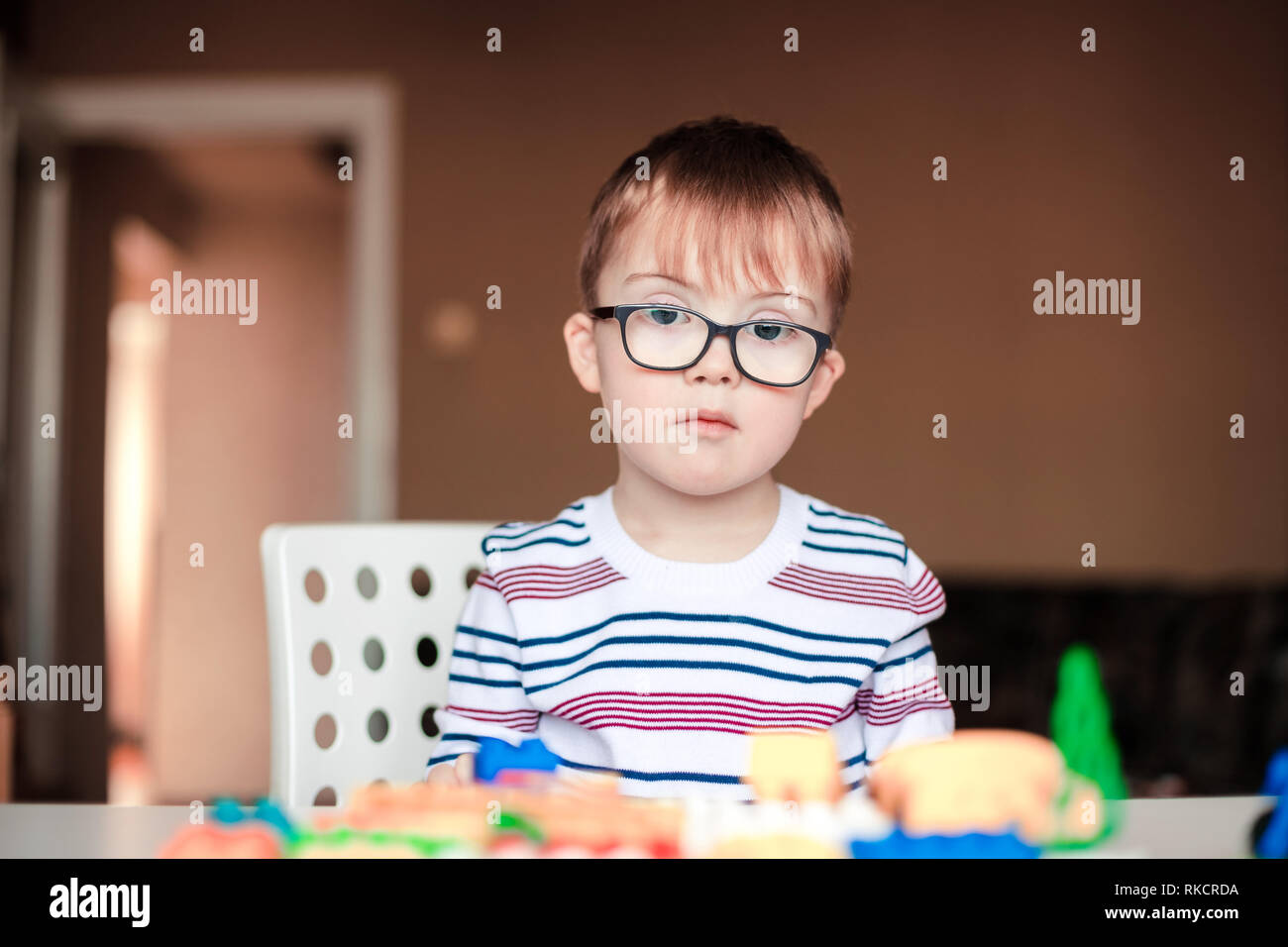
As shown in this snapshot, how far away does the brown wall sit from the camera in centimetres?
294

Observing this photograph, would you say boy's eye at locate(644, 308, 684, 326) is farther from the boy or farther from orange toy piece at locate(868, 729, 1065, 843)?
orange toy piece at locate(868, 729, 1065, 843)

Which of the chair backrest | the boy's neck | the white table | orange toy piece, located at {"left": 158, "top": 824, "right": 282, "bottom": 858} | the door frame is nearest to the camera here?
orange toy piece, located at {"left": 158, "top": 824, "right": 282, "bottom": 858}

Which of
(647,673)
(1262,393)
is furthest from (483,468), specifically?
(647,673)

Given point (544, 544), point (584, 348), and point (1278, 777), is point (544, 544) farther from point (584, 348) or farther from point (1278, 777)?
point (1278, 777)

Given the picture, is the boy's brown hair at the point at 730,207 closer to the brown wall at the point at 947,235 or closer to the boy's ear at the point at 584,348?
the boy's ear at the point at 584,348

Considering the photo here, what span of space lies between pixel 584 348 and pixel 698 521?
0.48 ft

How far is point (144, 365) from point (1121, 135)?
3451mm

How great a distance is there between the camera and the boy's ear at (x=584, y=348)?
781 millimetres

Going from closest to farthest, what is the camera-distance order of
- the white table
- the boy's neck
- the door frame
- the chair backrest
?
the white table < the boy's neck < the chair backrest < the door frame

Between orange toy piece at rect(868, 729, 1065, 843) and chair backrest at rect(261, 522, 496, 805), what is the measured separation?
64cm

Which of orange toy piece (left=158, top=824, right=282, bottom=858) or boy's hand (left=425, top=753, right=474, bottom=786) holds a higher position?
orange toy piece (left=158, top=824, right=282, bottom=858)

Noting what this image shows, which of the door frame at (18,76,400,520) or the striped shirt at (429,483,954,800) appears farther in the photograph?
the door frame at (18,76,400,520)

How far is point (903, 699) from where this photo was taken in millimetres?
744

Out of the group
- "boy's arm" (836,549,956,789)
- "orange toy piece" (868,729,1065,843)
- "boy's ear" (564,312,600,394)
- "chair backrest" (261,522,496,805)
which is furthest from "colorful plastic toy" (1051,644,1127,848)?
"chair backrest" (261,522,496,805)
